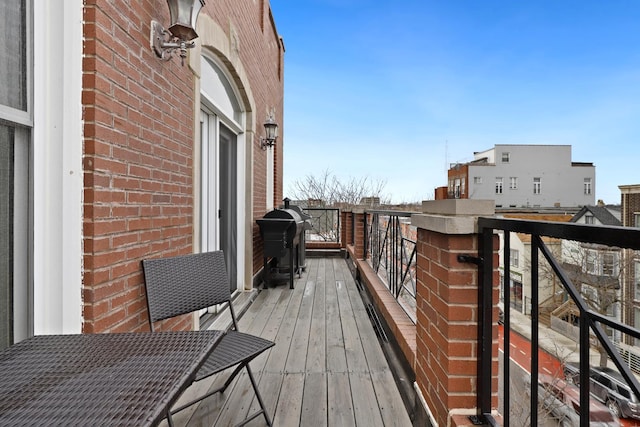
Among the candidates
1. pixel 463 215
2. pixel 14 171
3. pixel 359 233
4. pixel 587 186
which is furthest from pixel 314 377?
pixel 587 186

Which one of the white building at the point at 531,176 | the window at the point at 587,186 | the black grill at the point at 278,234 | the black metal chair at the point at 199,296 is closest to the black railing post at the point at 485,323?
the black metal chair at the point at 199,296

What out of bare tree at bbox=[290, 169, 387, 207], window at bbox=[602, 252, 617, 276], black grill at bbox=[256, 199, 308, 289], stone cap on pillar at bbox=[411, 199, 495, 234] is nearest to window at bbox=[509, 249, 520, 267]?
stone cap on pillar at bbox=[411, 199, 495, 234]

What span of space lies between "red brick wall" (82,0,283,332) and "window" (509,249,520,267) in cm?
172

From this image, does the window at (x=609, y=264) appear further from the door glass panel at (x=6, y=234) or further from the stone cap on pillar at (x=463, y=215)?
the door glass panel at (x=6, y=234)

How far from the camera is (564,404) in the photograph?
1302mm

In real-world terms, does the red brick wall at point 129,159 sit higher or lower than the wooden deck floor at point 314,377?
higher

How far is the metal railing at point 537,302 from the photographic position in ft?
2.35

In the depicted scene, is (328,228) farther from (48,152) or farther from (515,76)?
(515,76)

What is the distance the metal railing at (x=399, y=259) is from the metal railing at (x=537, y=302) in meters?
0.90

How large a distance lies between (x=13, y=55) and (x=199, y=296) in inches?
53.7

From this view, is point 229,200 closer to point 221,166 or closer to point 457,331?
point 221,166

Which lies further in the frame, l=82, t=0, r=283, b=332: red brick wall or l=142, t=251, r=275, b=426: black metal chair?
l=142, t=251, r=275, b=426: black metal chair

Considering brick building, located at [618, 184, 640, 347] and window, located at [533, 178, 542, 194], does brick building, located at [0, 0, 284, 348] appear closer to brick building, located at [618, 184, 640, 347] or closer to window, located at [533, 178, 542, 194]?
brick building, located at [618, 184, 640, 347]

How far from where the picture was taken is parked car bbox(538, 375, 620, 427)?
106 centimetres
